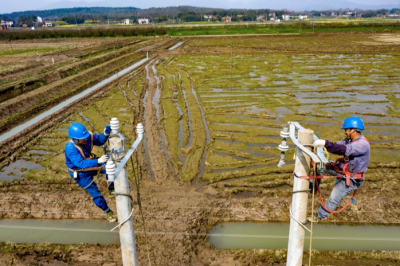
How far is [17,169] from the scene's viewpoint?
11.6 m

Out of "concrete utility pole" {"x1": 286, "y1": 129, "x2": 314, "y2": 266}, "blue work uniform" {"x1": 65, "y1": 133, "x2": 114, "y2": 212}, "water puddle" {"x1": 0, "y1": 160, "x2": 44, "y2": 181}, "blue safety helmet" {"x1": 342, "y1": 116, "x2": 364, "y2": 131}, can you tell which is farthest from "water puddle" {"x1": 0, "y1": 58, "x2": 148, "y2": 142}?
"blue safety helmet" {"x1": 342, "y1": 116, "x2": 364, "y2": 131}

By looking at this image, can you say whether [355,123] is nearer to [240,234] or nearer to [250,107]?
[240,234]

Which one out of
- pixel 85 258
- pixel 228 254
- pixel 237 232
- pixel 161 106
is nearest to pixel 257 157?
pixel 237 232

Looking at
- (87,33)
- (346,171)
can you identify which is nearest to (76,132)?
(346,171)

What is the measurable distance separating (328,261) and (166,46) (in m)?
45.0

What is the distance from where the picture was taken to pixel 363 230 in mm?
8031

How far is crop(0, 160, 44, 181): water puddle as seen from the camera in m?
11.1

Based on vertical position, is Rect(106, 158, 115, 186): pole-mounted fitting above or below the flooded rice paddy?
above

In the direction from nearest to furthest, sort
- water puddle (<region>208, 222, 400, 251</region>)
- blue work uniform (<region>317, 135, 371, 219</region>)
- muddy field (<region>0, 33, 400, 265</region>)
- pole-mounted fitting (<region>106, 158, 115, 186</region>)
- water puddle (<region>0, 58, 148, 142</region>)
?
pole-mounted fitting (<region>106, 158, 115, 186</region>), blue work uniform (<region>317, 135, 371, 219</region>), muddy field (<region>0, 33, 400, 265</region>), water puddle (<region>208, 222, 400, 251</region>), water puddle (<region>0, 58, 148, 142</region>)

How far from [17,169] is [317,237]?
35.7 feet

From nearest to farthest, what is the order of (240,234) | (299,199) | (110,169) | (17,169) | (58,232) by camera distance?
(110,169) → (299,199) → (240,234) → (58,232) → (17,169)

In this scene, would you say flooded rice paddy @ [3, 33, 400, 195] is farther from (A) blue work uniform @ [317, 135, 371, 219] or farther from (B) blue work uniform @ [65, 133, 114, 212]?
(B) blue work uniform @ [65, 133, 114, 212]

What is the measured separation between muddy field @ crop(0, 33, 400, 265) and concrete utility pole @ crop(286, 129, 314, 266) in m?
1.95

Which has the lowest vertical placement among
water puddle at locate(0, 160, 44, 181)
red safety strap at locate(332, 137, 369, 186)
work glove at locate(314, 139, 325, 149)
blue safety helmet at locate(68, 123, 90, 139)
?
water puddle at locate(0, 160, 44, 181)
